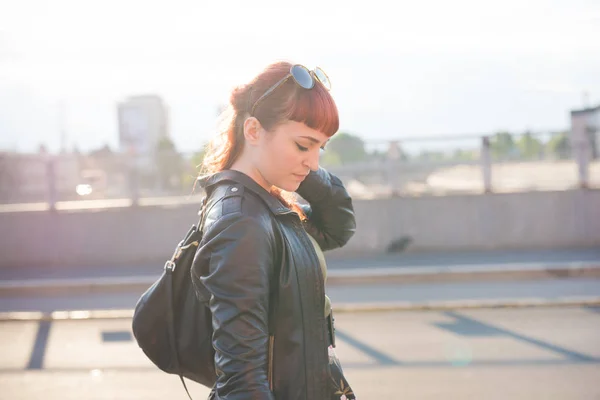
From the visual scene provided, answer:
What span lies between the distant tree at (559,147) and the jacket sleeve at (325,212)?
33.9ft

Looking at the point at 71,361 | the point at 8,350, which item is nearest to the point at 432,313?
the point at 71,361

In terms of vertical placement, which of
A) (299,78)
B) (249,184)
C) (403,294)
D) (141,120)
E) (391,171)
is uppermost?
(141,120)

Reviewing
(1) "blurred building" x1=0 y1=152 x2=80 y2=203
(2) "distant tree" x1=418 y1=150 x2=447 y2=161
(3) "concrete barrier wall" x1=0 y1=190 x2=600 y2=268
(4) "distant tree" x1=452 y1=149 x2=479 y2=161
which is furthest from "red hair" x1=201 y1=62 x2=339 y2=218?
(1) "blurred building" x1=0 y1=152 x2=80 y2=203

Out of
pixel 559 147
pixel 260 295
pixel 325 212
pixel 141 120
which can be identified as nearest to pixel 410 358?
pixel 325 212

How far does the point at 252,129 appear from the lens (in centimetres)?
206

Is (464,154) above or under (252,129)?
under

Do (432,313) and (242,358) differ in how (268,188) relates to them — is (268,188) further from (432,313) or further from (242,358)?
(432,313)

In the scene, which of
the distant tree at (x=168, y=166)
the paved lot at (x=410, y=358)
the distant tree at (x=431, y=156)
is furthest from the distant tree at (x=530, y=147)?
the distant tree at (x=168, y=166)

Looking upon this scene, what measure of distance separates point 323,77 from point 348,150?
1037 cm

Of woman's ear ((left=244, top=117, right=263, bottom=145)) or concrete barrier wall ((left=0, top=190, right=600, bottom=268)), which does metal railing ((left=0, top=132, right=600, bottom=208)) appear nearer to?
concrete barrier wall ((left=0, top=190, right=600, bottom=268))

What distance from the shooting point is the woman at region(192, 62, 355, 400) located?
1777 millimetres

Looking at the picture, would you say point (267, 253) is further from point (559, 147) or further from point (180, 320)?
point (559, 147)

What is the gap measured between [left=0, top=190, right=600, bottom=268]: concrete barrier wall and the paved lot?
462cm

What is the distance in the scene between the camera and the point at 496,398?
5.08 meters
